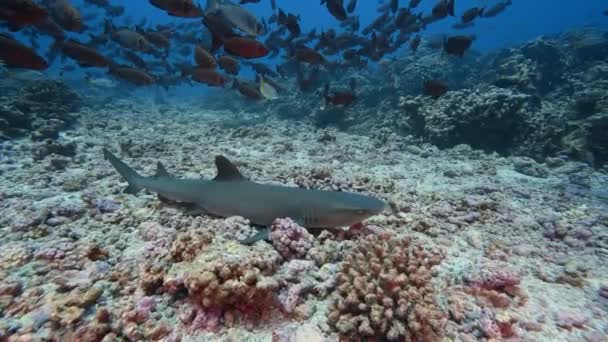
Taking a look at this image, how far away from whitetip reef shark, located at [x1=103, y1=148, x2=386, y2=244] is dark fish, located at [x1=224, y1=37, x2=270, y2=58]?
2.48m

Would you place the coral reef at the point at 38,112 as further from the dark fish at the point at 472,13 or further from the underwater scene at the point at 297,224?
the dark fish at the point at 472,13

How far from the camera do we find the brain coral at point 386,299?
97.0 inches

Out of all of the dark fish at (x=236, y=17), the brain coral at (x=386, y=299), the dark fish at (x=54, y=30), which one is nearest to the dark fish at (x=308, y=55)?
the dark fish at (x=236, y=17)

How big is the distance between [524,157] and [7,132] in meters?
15.1

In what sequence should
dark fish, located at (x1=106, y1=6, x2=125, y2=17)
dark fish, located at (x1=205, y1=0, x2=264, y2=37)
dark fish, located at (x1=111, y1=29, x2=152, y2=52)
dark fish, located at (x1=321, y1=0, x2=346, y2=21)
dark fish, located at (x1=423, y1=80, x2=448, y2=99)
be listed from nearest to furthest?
dark fish, located at (x1=205, y1=0, x2=264, y2=37), dark fish, located at (x1=321, y1=0, x2=346, y2=21), dark fish, located at (x1=423, y1=80, x2=448, y2=99), dark fish, located at (x1=111, y1=29, x2=152, y2=52), dark fish, located at (x1=106, y1=6, x2=125, y2=17)

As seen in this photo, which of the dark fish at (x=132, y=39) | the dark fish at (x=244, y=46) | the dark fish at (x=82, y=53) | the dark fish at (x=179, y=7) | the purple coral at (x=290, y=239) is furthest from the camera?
the dark fish at (x=132, y=39)

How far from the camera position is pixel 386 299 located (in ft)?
8.43

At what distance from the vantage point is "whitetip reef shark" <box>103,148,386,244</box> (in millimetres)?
3447

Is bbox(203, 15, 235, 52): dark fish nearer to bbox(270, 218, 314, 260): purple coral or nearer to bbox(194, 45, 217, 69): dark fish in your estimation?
bbox(194, 45, 217, 69): dark fish

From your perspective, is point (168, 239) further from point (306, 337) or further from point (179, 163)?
point (179, 163)

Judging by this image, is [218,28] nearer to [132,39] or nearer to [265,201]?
[132,39]

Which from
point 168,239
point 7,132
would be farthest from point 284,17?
point 7,132

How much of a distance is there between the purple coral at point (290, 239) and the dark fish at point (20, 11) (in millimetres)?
4356

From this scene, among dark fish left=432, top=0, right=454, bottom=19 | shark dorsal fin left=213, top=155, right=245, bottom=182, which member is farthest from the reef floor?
dark fish left=432, top=0, right=454, bottom=19
